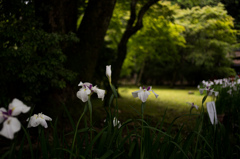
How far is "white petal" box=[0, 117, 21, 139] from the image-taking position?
64 cm

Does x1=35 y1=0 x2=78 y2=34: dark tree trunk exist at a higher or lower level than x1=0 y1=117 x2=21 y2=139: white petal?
higher

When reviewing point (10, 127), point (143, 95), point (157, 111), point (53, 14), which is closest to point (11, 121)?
point (10, 127)

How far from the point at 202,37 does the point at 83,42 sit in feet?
45.5

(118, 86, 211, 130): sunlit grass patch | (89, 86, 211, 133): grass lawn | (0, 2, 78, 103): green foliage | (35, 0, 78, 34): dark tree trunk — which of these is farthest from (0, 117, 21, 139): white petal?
(35, 0, 78, 34): dark tree trunk

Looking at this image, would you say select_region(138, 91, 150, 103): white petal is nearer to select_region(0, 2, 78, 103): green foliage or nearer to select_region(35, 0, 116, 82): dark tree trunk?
select_region(0, 2, 78, 103): green foliage

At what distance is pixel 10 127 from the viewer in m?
0.66

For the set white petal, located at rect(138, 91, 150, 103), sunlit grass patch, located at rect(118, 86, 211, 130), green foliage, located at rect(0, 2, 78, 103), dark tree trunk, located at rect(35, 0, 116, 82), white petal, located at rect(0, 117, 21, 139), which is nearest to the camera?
white petal, located at rect(0, 117, 21, 139)

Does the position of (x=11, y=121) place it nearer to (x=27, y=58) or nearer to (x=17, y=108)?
(x=17, y=108)

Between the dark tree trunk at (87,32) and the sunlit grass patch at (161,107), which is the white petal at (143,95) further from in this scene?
the dark tree trunk at (87,32)

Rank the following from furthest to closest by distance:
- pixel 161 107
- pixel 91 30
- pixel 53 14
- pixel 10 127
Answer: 1. pixel 161 107
2. pixel 91 30
3. pixel 53 14
4. pixel 10 127

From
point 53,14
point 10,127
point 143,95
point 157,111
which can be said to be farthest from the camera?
point 157,111

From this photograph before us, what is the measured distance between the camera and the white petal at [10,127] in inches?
25.3

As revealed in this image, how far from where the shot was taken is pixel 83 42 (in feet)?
13.5

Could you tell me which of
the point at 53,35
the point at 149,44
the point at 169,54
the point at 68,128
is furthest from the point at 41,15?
the point at 169,54
